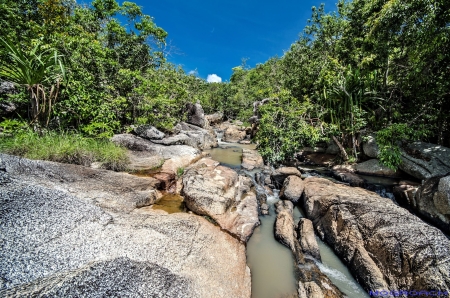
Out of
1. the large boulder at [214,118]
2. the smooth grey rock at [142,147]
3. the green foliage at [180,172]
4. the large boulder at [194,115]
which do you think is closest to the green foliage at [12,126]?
the smooth grey rock at [142,147]

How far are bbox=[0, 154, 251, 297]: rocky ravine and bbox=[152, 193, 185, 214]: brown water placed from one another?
0.76 meters

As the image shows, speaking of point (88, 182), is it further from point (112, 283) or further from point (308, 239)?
point (308, 239)

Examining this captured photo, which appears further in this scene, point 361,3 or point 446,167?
point 361,3

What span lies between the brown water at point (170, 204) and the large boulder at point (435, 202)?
6615 mm

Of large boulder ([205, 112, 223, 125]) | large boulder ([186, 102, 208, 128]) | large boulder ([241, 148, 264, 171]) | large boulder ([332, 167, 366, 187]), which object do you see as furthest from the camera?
Answer: large boulder ([205, 112, 223, 125])

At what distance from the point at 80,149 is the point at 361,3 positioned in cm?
1388

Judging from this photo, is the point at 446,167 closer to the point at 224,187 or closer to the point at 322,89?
the point at 322,89

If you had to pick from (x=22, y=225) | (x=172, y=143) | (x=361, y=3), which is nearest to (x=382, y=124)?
(x=361, y=3)

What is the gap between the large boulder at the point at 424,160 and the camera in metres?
6.77

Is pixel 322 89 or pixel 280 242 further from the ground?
pixel 322 89

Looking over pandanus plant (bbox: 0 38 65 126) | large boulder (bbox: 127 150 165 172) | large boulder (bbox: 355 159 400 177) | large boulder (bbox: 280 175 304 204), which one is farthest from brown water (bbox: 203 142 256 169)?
pandanus plant (bbox: 0 38 65 126)

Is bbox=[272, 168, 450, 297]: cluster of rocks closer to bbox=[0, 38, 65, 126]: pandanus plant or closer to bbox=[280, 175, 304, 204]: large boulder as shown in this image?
bbox=[280, 175, 304, 204]: large boulder

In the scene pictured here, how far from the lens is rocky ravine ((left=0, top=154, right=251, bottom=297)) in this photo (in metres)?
2.06

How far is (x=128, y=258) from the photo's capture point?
2.58 m
